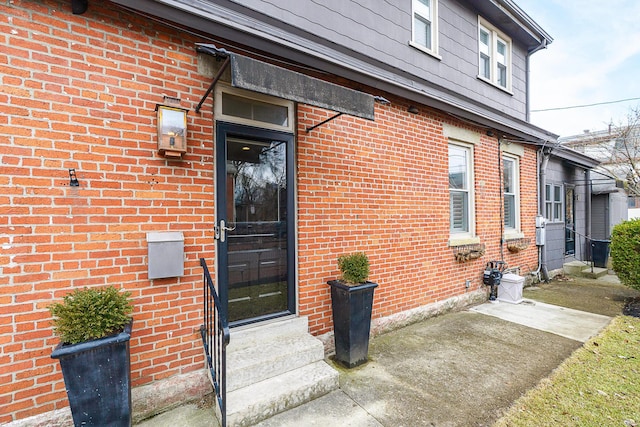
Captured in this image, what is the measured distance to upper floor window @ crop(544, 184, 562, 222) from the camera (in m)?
7.85

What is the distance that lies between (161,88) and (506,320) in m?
5.41

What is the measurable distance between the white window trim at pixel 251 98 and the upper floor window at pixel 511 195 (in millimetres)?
5448

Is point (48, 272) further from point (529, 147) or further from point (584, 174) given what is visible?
point (584, 174)

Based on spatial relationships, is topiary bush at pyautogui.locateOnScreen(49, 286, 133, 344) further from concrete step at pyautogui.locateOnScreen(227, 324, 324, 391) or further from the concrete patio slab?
the concrete patio slab

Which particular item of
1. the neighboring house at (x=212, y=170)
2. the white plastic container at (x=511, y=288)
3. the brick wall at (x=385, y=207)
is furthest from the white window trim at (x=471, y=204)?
the white plastic container at (x=511, y=288)

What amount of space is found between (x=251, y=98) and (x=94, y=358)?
99.7 inches

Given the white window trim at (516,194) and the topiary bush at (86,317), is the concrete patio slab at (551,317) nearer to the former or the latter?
the white window trim at (516,194)

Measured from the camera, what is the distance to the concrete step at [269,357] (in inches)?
96.9

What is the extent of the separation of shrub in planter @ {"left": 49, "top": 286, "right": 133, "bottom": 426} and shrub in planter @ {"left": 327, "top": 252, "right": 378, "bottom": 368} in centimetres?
193

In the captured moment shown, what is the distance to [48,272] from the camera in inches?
81.7

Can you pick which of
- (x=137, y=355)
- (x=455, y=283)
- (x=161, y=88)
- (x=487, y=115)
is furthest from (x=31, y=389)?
(x=487, y=115)

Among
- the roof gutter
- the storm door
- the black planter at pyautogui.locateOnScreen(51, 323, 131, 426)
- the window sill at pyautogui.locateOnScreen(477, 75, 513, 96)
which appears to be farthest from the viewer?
the storm door

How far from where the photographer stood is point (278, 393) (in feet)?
7.87

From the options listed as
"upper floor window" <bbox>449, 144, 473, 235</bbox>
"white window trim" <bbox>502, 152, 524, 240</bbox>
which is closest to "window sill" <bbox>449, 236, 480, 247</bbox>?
"upper floor window" <bbox>449, 144, 473, 235</bbox>
